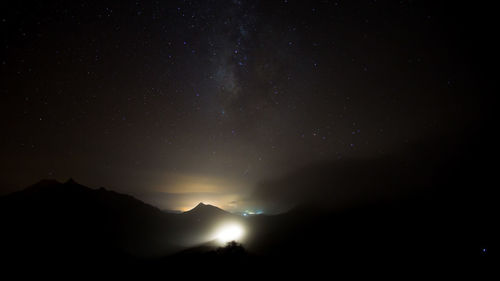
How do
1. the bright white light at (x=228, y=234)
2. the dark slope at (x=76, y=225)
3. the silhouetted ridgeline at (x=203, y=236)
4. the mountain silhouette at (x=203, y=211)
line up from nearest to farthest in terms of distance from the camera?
the silhouetted ridgeline at (x=203, y=236), the dark slope at (x=76, y=225), the bright white light at (x=228, y=234), the mountain silhouette at (x=203, y=211)

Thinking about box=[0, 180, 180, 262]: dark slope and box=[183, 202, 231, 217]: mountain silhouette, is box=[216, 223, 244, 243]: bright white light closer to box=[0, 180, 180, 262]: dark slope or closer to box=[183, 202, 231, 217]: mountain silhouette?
box=[0, 180, 180, 262]: dark slope

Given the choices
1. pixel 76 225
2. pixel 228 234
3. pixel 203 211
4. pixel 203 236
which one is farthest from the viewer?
pixel 203 211

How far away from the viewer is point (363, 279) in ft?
141

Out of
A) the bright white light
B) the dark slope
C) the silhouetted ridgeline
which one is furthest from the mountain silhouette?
the dark slope

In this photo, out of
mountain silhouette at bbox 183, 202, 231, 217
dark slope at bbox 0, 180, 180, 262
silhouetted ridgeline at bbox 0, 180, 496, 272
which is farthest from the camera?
mountain silhouette at bbox 183, 202, 231, 217

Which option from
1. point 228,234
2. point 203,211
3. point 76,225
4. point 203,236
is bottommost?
point 203,236

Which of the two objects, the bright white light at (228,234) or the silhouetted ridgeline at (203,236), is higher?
the silhouetted ridgeline at (203,236)

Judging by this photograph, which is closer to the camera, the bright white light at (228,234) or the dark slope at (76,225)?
the dark slope at (76,225)

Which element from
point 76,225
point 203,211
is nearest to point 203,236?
point 203,211

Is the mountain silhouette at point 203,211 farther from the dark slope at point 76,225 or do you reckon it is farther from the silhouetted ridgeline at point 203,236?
the dark slope at point 76,225

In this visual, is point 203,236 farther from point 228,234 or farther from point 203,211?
point 203,211

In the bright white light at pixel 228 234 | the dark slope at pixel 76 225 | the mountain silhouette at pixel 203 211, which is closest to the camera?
the dark slope at pixel 76 225

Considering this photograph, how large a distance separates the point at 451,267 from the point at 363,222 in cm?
4300

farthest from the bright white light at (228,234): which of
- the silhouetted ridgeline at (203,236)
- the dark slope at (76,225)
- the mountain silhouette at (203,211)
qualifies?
the mountain silhouette at (203,211)
